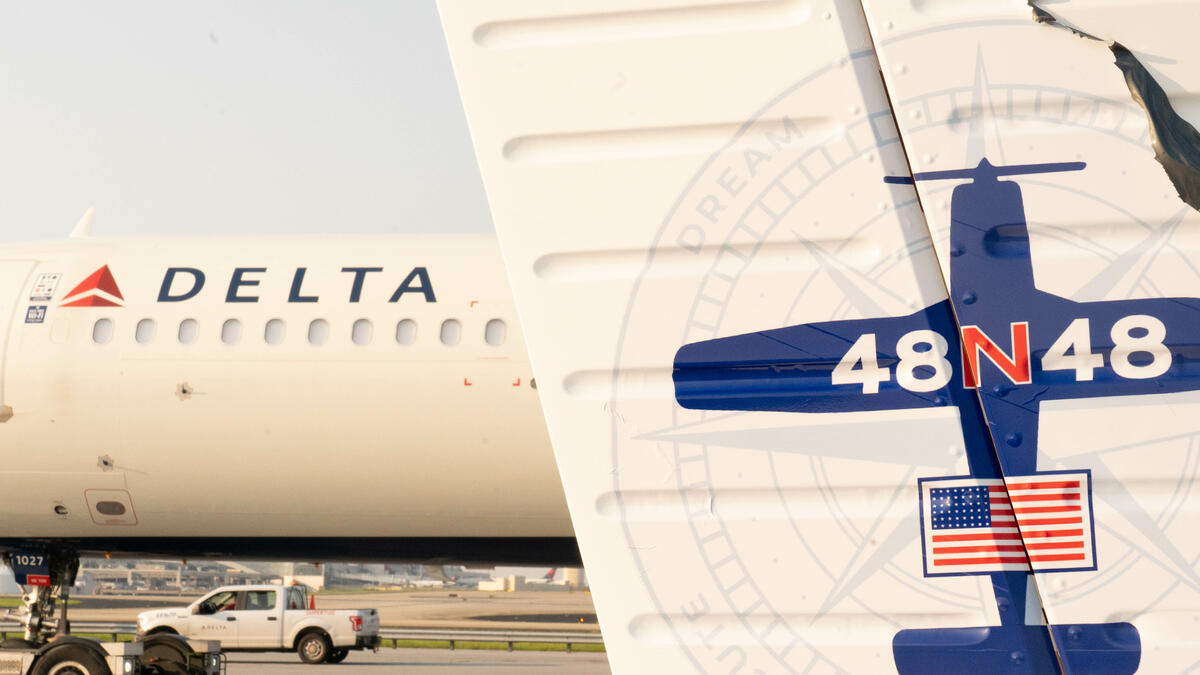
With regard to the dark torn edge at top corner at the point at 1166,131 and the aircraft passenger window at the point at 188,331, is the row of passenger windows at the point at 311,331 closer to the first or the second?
the aircraft passenger window at the point at 188,331

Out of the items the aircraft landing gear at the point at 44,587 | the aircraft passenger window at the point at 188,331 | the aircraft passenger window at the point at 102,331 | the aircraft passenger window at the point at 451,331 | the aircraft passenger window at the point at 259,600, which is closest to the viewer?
the aircraft passenger window at the point at 451,331

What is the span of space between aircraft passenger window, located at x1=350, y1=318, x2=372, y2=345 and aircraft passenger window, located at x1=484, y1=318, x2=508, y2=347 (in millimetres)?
1013

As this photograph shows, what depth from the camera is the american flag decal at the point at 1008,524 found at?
1897 mm

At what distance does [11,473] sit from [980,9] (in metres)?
11.0

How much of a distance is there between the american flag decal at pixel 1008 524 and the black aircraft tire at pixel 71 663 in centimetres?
1151

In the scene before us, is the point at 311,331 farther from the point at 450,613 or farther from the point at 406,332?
the point at 450,613

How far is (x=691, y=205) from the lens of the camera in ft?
6.51

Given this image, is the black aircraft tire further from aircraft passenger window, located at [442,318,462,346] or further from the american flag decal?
the american flag decal

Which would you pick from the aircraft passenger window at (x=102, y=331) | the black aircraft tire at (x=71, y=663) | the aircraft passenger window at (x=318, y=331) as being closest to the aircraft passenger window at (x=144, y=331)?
the aircraft passenger window at (x=102, y=331)

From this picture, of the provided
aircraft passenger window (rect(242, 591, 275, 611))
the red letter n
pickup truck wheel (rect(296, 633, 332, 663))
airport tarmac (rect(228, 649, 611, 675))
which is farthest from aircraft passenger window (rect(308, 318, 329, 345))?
pickup truck wheel (rect(296, 633, 332, 663))

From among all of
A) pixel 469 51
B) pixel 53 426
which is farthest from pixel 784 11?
pixel 53 426

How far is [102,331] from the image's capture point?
431 inches

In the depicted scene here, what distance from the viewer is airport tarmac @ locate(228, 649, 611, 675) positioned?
20306 millimetres

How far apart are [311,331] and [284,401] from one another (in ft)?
2.13
